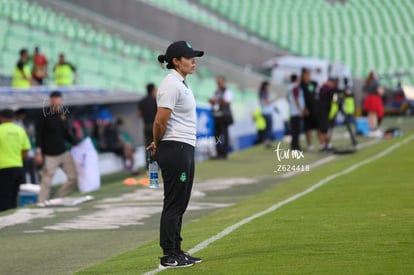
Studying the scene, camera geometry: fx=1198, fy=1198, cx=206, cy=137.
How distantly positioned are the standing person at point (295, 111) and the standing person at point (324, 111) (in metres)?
0.47

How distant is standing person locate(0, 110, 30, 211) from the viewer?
18.9m

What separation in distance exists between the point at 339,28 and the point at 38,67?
31.9 meters

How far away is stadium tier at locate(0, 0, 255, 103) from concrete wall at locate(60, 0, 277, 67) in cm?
1025

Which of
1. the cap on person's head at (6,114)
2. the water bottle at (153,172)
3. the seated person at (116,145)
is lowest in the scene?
the water bottle at (153,172)

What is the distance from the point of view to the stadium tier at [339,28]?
57125 mm

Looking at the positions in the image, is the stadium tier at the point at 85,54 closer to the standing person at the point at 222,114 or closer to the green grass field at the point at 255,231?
the standing person at the point at 222,114

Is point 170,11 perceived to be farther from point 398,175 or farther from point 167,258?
point 167,258

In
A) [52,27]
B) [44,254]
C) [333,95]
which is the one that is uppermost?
[52,27]

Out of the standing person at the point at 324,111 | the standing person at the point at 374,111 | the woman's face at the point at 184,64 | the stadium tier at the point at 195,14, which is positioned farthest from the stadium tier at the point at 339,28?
the woman's face at the point at 184,64

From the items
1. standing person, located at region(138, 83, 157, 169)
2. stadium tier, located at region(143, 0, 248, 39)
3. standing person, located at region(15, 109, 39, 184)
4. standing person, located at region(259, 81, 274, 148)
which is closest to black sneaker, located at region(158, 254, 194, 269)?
standing person, located at region(138, 83, 157, 169)

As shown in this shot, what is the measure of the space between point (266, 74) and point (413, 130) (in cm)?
1408

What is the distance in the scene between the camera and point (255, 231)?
1287cm

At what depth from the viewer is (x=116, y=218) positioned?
16.7m

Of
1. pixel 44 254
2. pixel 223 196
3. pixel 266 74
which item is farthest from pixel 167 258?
pixel 266 74
